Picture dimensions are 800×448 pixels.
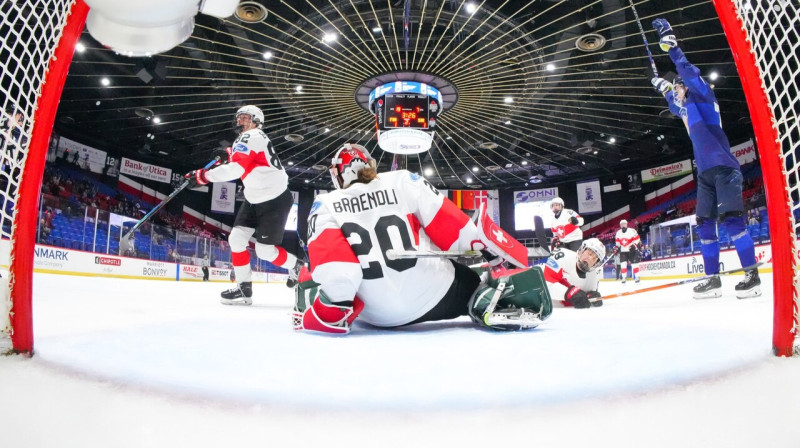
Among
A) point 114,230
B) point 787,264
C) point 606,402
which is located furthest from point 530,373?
point 114,230

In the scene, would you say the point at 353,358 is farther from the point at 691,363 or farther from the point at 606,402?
the point at 691,363

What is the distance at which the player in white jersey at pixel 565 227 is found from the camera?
6.87 meters

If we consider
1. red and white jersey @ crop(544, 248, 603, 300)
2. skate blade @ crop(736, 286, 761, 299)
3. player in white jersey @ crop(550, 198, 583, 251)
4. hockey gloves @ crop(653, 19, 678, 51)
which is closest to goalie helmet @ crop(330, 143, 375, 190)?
red and white jersey @ crop(544, 248, 603, 300)

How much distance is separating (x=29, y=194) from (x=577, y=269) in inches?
149

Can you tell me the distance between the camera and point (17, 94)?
1188mm

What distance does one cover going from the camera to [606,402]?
2.50 feet

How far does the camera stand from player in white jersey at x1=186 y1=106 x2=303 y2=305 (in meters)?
3.49

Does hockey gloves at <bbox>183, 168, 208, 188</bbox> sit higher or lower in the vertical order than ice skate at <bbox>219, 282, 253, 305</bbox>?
higher

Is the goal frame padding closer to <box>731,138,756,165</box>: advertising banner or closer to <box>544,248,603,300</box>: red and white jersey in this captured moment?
<box>544,248,603,300</box>: red and white jersey

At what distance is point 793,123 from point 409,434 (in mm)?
1307

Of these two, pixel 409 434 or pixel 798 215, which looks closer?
pixel 409 434

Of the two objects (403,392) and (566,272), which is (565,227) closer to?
(566,272)

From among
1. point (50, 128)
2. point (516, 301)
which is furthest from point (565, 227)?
point (50, 128)

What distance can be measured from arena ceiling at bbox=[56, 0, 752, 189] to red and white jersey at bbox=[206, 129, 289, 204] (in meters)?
3.20
